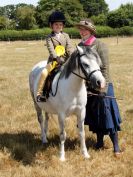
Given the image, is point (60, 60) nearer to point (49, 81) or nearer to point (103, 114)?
point (49, 81)

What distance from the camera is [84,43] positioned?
6.07 meters

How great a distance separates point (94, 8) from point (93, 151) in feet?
427

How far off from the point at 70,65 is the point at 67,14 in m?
107

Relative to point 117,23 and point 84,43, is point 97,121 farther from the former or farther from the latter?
point 117,23

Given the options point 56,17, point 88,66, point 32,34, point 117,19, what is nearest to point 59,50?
point 56,17

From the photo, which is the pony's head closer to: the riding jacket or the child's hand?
the child's hand

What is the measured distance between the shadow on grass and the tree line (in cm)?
6785

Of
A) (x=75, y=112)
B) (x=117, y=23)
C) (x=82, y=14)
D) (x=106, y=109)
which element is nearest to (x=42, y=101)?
(x=75, y=112)

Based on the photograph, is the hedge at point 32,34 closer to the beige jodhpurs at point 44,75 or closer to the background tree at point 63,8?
the background tree at point 63,8

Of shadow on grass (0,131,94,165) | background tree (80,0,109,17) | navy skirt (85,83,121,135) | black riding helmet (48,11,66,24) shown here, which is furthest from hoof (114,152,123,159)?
background tree (80,0,109,17)

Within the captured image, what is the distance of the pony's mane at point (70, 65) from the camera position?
5.74 meters

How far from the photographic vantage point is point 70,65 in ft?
19.3

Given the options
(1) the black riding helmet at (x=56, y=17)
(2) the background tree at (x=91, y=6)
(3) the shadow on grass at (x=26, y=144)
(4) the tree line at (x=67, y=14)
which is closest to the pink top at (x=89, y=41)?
(1) the black riding helmet at (x=56, y=17)

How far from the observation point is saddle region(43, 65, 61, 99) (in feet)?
21.4
